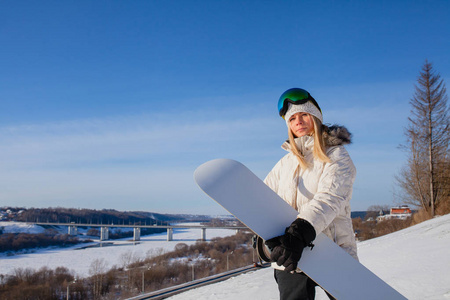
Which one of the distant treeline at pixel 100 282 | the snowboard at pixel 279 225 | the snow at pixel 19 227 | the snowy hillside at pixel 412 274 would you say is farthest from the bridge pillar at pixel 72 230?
the snowboard at pixel 279 225

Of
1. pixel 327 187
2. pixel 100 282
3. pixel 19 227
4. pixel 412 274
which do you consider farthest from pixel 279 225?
pixel 19 227

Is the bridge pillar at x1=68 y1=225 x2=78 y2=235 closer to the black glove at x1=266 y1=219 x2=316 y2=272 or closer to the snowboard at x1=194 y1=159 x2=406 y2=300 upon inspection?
the snowboard at x1=194 y1=159 x2=406 y2=300

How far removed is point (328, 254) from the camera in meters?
1.36

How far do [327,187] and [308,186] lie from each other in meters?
0.13

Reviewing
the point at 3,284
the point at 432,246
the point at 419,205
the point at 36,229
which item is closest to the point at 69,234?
the point at 36,229

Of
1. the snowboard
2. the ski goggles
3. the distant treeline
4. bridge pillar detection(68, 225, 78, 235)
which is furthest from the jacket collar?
bridge pillar detection(68, 225, 78, 235)

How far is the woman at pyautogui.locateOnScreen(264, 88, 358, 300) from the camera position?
1229 mm

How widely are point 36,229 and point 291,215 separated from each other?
79.4 meters

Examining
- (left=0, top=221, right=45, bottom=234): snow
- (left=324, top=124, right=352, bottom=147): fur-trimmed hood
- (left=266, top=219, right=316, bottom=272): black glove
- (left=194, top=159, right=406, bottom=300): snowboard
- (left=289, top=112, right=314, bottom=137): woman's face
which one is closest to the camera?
(left=266, top=219, right=316, bottom=272): black glove

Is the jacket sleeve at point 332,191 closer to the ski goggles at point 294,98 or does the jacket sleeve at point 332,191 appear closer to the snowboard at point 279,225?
the snowboard at point 279,225

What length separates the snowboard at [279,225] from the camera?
1.34 meters

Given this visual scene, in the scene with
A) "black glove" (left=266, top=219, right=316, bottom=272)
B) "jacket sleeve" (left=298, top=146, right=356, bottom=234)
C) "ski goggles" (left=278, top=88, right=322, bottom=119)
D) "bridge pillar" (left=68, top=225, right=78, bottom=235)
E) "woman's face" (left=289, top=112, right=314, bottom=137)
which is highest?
"ski goggles" (left=278, top=88, right=322, bottom=119)

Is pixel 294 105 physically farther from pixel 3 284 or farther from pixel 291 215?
pixel 3 284

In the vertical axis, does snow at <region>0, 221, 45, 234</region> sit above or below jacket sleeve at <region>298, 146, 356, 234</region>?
below
